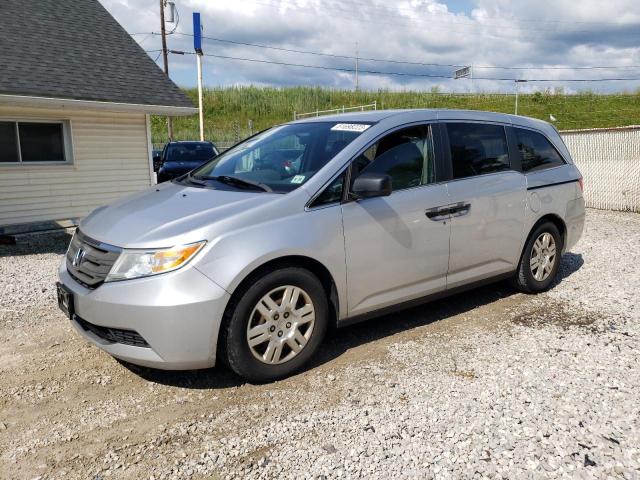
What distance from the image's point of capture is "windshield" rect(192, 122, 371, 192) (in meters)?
3.79

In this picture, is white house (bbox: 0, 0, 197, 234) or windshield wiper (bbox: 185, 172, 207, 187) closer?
windshield wiper (bbox: 185, 172, 207, 187)

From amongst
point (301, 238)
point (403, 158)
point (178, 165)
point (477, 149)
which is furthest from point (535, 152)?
point (178, 165)

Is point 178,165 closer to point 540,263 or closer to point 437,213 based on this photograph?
point 540,263

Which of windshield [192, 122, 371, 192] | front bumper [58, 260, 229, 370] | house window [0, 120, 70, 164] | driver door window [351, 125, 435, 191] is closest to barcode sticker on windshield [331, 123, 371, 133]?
windshield [192, 122, 371, 192]

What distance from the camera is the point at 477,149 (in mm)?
4586

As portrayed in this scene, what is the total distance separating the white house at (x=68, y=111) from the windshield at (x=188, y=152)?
142 inches

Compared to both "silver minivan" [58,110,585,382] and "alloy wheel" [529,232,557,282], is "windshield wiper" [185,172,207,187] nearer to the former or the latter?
"silver minivan" [58,110,585,382]

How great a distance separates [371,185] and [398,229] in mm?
500

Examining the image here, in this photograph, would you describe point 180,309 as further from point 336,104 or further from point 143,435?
point 336,104

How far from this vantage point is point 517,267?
5074 mm

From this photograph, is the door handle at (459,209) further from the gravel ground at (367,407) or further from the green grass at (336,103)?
the green grass at (336,103)

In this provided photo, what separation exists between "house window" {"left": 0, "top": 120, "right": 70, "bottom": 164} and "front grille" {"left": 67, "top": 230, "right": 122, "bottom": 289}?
23.1ft

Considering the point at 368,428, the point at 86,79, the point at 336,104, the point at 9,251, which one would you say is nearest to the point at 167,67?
the point at 336,104

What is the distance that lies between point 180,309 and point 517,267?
Answer: 3.39 m
